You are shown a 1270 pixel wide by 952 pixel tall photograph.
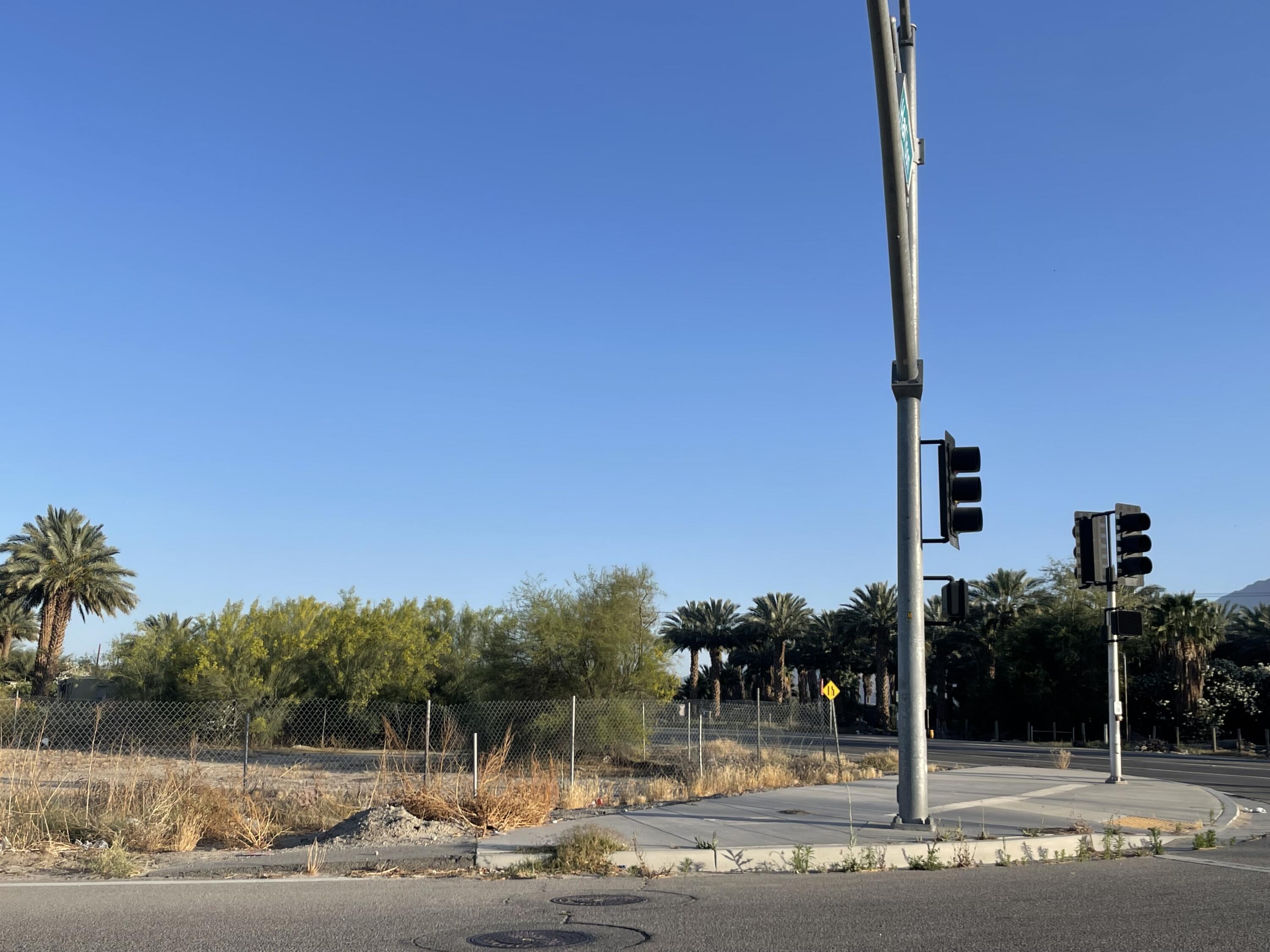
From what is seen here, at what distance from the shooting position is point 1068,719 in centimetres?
5328

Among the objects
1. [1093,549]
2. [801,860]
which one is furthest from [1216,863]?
[1093,549]

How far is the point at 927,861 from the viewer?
9.84 m

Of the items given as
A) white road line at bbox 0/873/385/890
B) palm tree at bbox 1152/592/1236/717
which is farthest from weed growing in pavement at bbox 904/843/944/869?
palm tree at bbox 1152/592/1236/717

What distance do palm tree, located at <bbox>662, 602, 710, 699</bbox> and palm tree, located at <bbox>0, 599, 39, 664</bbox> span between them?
3460cm

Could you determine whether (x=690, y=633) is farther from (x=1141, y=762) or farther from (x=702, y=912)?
(x=702, y=912)

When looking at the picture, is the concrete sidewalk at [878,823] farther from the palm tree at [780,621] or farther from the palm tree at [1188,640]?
the palm tree at [780,621]

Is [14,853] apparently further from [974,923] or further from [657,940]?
[974,923]

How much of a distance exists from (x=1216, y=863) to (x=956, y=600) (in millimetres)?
3557

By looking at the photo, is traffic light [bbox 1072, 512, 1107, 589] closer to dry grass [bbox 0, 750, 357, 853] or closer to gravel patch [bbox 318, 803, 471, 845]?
gravel patch [bbox 318, 803, 471, 845]

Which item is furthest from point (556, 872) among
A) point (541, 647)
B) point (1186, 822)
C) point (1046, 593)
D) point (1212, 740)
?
point (1046, 593)

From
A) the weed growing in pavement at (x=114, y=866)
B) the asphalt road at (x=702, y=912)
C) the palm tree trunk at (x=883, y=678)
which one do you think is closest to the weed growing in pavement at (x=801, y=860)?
the asphalt road at (x=702, y=912)

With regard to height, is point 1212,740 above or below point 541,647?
below

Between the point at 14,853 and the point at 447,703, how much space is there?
99.3 ft

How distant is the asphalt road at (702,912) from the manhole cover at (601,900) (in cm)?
11
